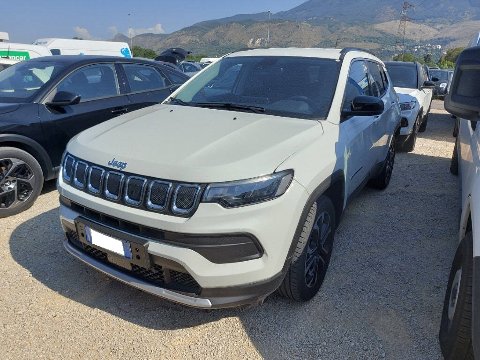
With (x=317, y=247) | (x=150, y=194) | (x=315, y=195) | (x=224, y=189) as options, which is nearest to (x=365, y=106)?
(x=315, y=195)

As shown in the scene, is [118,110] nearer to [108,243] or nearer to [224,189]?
[108,243]

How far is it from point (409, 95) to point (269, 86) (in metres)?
4.85

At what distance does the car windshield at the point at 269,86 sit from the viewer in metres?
3.01

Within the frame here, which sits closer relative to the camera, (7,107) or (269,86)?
(269,86)

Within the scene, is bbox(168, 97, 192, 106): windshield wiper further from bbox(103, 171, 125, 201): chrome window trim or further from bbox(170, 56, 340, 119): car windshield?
bbox(103, 171, 125, 201): chrome window trim

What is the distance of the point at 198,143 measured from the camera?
239cm

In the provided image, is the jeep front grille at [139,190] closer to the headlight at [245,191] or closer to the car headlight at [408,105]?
the headlight at [245,191]

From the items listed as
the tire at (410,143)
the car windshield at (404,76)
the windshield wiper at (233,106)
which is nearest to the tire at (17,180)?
the windshield wiper at (233,106)

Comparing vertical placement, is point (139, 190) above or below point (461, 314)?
above

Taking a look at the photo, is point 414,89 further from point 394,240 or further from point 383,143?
point 394,240

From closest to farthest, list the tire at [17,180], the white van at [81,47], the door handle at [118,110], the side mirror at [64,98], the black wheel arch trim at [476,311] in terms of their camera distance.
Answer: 1. the black wheel arch trim at [476,311]
2. the tire at [17,180]
3. the side mirror at [64,98]
4. the door handle at [118,110]
5. the white van at [81,47]

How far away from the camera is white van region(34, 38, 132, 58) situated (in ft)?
43.8

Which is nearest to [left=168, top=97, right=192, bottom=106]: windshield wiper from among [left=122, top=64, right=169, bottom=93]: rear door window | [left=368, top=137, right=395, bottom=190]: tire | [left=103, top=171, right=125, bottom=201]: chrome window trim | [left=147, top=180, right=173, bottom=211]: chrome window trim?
[left=103, top=171, right=125, bottom=201]: chrome window trim

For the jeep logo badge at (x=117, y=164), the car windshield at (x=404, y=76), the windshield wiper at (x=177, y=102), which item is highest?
the jeep logo badge at (x=117, y=164)
